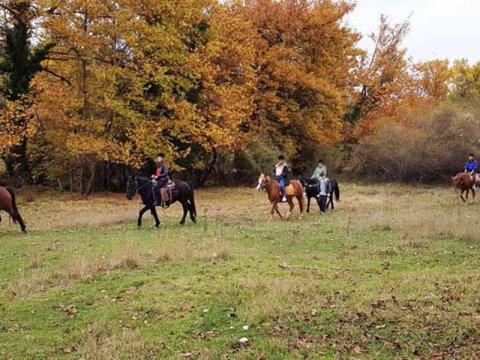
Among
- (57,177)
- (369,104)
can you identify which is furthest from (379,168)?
(57,177)

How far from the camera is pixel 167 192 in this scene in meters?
19.1

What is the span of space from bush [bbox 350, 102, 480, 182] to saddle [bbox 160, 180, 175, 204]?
25.7 meters

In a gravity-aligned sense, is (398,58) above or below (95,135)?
above

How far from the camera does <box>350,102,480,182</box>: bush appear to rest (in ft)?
128

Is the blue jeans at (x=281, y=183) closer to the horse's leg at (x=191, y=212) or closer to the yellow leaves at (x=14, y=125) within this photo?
the horse's leg at (x=191, y=212)

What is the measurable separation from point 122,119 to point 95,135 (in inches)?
88.8

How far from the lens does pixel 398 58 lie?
54875 mm

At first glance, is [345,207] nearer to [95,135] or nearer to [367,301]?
[95,135]

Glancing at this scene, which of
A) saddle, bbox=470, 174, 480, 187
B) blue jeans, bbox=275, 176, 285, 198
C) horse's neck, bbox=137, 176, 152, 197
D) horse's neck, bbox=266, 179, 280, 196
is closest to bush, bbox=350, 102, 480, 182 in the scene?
saddle, bbox=470, 174, 480, 187

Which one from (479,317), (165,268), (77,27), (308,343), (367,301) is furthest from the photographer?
(77,27)

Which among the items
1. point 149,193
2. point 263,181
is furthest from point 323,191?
point 149,193

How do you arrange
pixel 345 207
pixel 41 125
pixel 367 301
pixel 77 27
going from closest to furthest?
pixel 367 301 < pixel 345 207 < pixel 77 27 < pixel 41 125

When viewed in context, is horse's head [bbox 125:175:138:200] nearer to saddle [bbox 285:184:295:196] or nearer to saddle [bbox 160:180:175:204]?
saddle [bbox 160:180:175:204]

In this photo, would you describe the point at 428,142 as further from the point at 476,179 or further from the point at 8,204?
the point at 8,204
